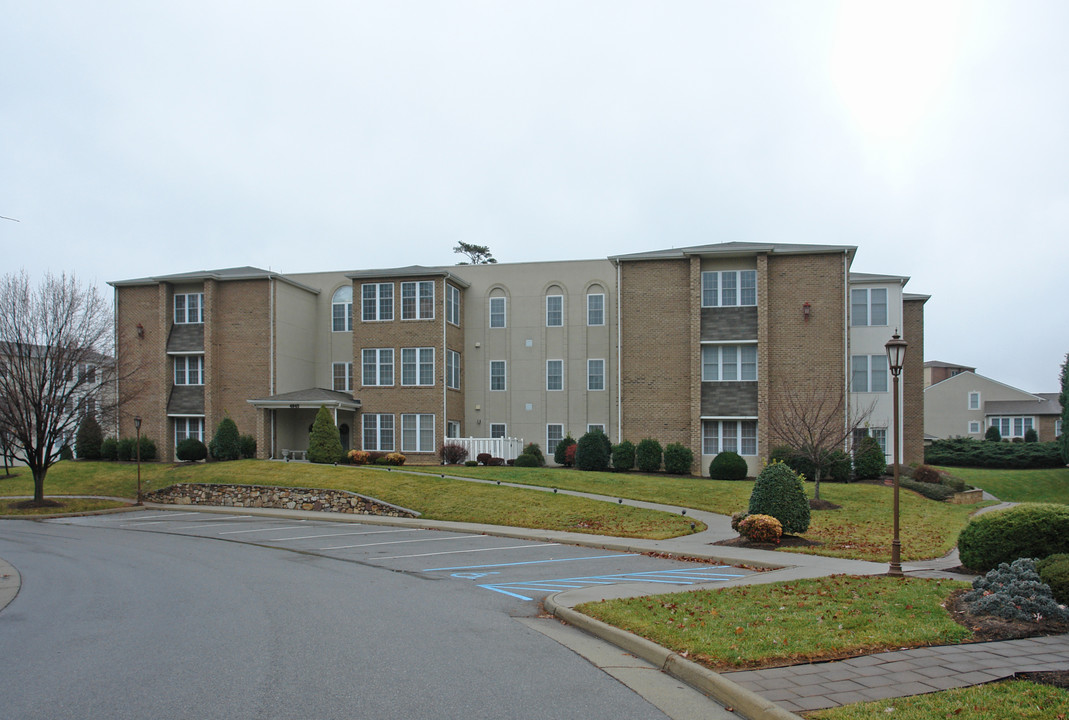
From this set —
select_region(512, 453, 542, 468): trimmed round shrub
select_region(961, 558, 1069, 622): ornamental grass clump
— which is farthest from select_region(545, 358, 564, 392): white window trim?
select_region(961, 558, 1069, 622): ornamental grass clump

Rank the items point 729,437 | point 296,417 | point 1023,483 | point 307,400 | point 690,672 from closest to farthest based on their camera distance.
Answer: point 690,672 < point 729,437 < point 307,400 < point 296,417 < point 1023,483

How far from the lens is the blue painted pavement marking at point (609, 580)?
41.8 ft

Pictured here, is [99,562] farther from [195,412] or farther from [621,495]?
[195,412]

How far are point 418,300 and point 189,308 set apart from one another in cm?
1271

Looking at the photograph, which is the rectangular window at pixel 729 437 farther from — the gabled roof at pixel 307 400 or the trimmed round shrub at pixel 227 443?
the trimmed round shrub at pixel 227 443

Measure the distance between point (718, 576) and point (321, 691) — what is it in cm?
858

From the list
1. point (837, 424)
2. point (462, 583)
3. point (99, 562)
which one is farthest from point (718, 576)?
point (837, 424)

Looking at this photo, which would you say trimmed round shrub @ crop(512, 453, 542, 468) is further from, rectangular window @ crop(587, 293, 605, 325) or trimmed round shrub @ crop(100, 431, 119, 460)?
trimmed round shrub @ crop(100, 431, 119, 460)

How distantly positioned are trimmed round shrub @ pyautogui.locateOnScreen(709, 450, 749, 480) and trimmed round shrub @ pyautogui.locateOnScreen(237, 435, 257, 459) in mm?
22327

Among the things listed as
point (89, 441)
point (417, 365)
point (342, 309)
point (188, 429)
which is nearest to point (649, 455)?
point (417, 365)

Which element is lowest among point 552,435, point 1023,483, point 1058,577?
A: point 1023,483

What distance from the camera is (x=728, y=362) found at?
34.9 metres

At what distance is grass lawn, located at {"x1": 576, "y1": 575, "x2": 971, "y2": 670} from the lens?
7.64 m

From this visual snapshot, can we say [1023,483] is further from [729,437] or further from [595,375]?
[595,375]
